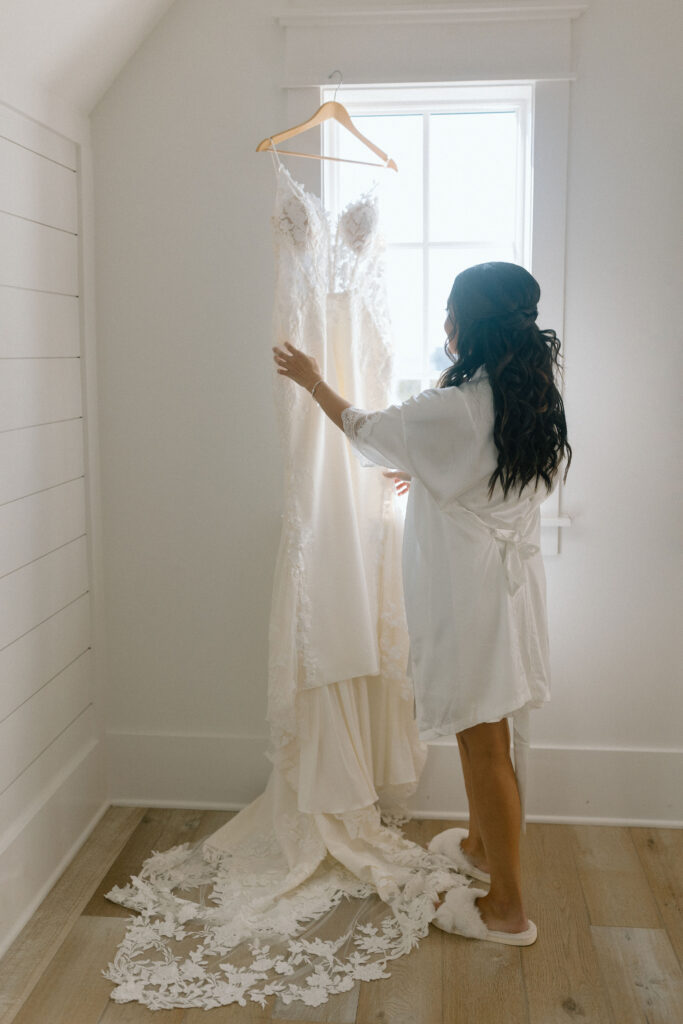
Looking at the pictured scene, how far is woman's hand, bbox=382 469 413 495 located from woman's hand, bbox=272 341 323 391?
348 mm

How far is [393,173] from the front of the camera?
108 inches

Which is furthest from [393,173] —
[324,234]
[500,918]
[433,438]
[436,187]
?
[500,918]

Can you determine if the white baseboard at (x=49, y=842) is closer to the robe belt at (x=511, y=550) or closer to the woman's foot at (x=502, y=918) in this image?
the woman's foot at (x=502, y=918)

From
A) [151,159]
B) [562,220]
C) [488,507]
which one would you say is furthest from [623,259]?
[151,159]

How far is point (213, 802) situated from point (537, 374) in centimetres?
168

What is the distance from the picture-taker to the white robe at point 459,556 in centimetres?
208

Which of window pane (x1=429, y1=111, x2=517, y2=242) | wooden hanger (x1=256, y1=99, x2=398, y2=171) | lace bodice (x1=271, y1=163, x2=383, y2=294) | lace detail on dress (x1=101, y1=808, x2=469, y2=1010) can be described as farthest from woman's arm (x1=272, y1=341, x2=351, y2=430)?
lace detail on dress (x1=101, y1=808, x2=469, y2=1010)

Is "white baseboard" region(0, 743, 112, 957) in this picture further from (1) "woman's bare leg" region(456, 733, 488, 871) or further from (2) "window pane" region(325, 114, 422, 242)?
(2) "window pane" region(325, 114, 422, 242)

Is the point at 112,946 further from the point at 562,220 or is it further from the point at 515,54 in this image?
the point at 515,54

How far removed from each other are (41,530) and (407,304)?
4.10 feet

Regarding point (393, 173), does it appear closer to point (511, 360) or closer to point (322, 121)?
point (322, 121)

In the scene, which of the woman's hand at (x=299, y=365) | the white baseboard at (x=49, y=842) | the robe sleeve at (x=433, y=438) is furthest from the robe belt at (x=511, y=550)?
the white baseboard at (x=49, y=842)

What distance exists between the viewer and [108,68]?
2.56 m

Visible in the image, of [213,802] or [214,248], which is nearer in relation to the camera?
[214,248]
